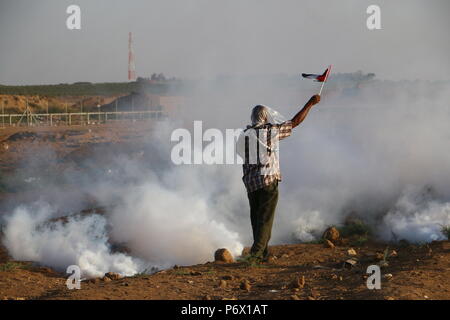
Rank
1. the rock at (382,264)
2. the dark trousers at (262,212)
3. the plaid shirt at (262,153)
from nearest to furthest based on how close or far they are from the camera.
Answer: the rock at (382,264)
the plaid shirt at (262,153)
the dark trousers at (262,212)

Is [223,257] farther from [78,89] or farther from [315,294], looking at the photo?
[78,89]

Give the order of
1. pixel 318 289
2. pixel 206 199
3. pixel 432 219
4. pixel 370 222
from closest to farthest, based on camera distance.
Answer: pixel 318 289
pixel 432 219
pixel 370 222
pixel 206 199

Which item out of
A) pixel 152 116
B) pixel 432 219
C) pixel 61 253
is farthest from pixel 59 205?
pixel 152 116

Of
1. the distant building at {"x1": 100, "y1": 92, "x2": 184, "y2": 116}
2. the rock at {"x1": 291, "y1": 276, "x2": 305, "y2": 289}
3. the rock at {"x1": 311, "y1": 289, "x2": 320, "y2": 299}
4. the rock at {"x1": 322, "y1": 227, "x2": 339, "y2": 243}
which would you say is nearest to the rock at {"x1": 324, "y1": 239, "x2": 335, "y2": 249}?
the rock at {"x1": 322, "y1": 227, "x2": 339, "y2": 243}

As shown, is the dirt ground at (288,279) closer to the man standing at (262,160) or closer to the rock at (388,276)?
the rock at (388,276)

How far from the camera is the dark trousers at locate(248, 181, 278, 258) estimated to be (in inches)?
264

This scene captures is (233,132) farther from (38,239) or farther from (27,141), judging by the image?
(27,141)

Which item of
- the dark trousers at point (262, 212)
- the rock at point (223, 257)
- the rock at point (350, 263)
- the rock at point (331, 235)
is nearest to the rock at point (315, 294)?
the rock at point (350, 263)

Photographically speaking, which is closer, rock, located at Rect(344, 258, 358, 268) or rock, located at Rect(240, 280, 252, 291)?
rock, located at Rect(240, 280, 252, 291)

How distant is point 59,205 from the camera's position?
13.4 metres

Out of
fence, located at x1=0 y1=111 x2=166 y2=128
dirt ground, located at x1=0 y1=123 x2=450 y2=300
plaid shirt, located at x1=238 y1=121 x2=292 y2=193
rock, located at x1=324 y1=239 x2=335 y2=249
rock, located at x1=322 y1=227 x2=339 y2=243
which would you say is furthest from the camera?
fence, located at x1=0 y1=111 x2=166 y2=128

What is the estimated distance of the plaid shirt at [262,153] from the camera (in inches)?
258

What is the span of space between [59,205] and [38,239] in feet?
11.7

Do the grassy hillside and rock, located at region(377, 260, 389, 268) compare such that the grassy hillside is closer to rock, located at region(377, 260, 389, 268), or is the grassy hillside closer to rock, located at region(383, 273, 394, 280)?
rock, located at region(377, 260, 389, 268)
